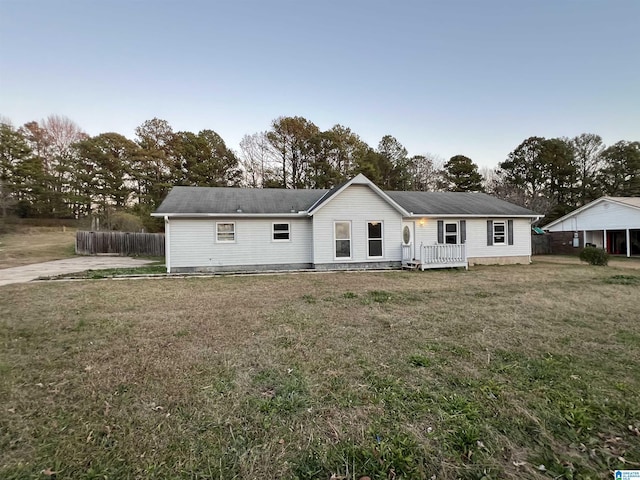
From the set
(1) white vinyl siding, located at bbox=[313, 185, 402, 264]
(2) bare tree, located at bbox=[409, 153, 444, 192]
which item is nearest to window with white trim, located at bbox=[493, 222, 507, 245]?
(1) white vinyl siding, located at bbox=[313, 185, 402, 264]

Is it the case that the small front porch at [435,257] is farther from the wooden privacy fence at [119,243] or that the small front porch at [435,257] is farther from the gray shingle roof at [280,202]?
the wooden privacy fence at [119,243]

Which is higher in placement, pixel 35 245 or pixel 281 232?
pixel 281 232

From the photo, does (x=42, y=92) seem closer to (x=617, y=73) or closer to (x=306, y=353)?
(x=306, y=353)

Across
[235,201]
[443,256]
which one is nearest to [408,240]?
[443,256]

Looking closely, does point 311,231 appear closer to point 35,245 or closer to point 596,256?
point 596,256

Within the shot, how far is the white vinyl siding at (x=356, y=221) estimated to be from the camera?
1328cm

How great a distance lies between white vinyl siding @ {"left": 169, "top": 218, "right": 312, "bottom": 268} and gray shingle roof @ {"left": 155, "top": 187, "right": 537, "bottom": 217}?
0.64 m

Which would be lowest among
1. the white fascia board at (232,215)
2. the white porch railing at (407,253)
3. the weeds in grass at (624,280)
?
the weeds in grass at (624,280)

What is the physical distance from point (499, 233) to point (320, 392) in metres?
16.7

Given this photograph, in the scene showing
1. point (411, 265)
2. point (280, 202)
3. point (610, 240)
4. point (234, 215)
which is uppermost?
point (280, 202)

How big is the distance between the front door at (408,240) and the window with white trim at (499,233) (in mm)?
5199

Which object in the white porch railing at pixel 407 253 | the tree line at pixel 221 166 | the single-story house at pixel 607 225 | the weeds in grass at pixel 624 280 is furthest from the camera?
the tree line at pixel 221 166

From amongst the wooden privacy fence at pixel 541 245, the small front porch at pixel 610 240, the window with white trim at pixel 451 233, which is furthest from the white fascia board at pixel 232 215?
the small front porch at pixel 610 240

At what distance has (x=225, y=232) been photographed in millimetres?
13133
